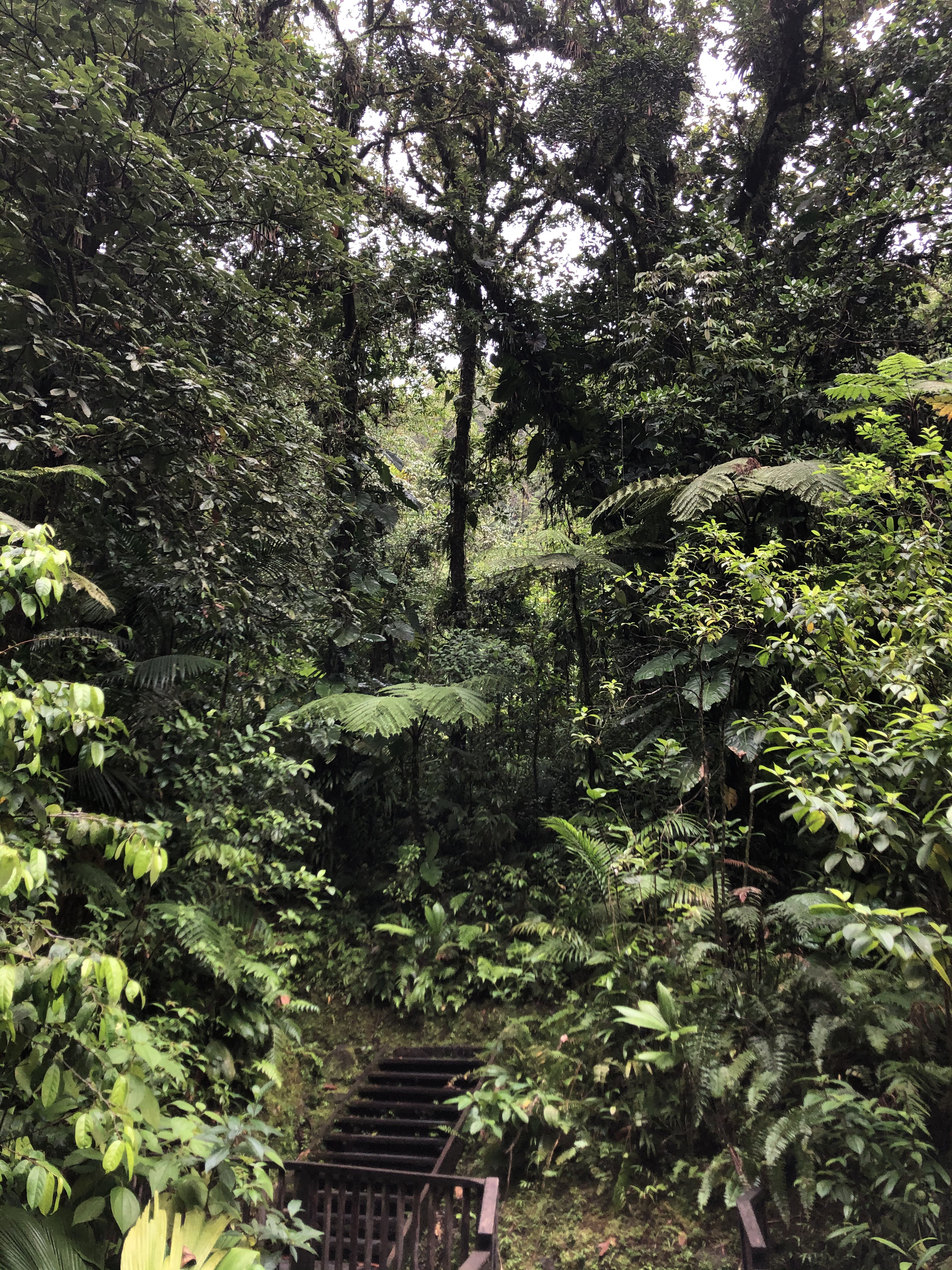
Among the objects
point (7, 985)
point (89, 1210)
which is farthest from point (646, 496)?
point (89, 1210)

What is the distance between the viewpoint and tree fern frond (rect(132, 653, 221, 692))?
142 inches

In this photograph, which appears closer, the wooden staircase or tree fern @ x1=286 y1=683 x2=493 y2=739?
the wooden staircase

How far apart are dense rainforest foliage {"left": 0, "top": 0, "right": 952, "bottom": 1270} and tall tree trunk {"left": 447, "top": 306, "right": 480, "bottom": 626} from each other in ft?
0.45

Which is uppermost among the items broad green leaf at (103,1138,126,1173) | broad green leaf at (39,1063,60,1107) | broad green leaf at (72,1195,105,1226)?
broad green leaf at (39,1063,60,1107)

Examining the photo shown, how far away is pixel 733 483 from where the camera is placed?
419 cm

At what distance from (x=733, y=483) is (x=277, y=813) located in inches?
133

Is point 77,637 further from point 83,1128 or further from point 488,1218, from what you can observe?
point 488,1218

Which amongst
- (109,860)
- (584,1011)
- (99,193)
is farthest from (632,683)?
(99,193)

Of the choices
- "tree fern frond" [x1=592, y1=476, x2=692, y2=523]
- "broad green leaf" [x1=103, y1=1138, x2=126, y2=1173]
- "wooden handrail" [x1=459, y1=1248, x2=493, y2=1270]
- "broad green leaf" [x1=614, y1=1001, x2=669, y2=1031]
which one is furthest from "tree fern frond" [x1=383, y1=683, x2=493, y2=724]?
"broad green leaf" [x1=103, y1=1138, x2=126, y2=1173]

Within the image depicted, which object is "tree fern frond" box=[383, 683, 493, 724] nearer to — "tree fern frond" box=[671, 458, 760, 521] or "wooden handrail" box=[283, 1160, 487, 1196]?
"tree fern frond" box=[671, 458, 760, 521]

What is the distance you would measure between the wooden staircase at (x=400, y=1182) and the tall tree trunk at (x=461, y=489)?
4.22m

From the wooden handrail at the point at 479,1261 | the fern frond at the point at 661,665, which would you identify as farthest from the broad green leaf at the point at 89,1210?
the fern frond at the point at 661,665

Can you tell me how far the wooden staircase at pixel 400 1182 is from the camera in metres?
2.67

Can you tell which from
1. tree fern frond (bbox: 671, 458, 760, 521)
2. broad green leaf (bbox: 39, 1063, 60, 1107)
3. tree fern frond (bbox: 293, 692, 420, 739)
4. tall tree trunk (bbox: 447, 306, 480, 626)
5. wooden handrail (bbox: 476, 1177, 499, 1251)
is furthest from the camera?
tall tree trunk (bbox: 447, 306, 480, 626)
